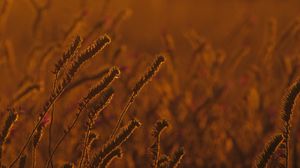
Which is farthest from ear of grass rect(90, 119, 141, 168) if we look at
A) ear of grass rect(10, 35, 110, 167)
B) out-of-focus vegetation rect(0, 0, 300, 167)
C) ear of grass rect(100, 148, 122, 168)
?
out-of-focus vegetation rect(0, 0, 300, 167)

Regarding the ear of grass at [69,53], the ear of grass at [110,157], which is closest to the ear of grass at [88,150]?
the ear of grass at [110,157]

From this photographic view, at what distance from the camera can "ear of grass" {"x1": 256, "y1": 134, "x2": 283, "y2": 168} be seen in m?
0.94

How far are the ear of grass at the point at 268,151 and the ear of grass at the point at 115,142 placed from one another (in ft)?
0.71

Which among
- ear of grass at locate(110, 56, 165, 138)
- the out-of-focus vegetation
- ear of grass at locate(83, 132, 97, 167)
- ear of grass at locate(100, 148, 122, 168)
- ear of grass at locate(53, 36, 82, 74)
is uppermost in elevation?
the out-of-focus vegetation

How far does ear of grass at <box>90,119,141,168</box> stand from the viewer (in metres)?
0.98

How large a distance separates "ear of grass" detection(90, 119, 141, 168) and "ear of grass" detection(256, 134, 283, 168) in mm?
217

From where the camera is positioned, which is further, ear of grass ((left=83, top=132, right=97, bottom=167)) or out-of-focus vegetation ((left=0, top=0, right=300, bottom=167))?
out-of-focus vegetation ((left=0, top=0, right=300, bottom=167))

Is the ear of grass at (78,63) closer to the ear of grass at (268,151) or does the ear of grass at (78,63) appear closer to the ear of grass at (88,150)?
the ear of grass at (88,150)

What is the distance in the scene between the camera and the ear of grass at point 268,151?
3.09 ft

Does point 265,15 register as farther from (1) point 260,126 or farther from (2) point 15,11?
(1) point 260,126

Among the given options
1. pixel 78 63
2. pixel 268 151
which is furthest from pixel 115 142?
pixel 268 151

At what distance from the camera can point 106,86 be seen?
3.21 ft

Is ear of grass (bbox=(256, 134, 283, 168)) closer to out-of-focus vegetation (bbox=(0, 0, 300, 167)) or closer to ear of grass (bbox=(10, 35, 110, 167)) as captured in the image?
ear of grass (bbox=(10, 35, 110, 167))

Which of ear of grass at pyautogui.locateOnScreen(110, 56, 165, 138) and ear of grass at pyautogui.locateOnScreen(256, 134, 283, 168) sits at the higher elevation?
ear of grass at pyautogui.locateOnScreen(110, 56, 165, 138)
